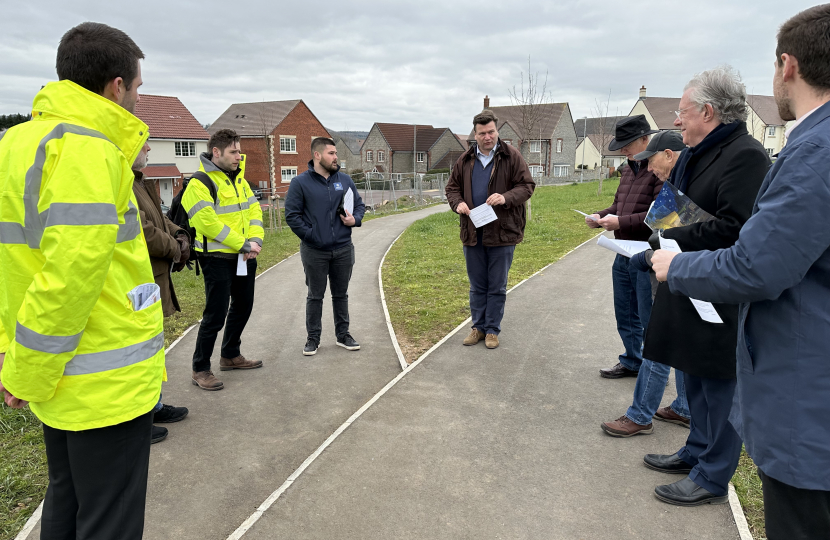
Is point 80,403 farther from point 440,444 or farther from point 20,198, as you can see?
point 440,444

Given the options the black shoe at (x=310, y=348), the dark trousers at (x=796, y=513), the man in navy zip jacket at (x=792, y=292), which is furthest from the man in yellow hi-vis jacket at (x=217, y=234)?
the dark trousers at (x=796, y=513)

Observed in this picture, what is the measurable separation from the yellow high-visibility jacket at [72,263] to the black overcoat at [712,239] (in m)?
2.76

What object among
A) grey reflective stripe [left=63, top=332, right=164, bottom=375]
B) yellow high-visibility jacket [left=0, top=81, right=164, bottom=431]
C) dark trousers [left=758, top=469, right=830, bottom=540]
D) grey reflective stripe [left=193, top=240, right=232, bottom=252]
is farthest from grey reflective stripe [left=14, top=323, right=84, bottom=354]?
grey reflective stripe [left=193, top=240, right=232, bottom=252]

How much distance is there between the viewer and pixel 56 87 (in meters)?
2.09

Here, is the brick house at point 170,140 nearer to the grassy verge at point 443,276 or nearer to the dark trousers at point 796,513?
the grassy verge at point 443,276

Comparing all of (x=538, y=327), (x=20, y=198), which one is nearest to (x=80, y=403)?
(x=20, y=198)

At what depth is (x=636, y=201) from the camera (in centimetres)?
493

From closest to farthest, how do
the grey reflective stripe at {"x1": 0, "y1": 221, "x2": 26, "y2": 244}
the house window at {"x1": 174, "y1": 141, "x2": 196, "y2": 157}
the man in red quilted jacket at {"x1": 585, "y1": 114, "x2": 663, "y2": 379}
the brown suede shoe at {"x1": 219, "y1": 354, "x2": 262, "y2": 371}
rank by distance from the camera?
the grey reflective stripe at {"x1": 0, "y1": 221, "x2": 26, "y2": 244} → the man in red quilted jacket at {"x1": 585, "y1": 114, "x2": 663, "y2": 379} → the brown suede shoe at {"x1": 219, "y1": 354, "x2": 262, "y2": 371} → the house window at {"x1": 174, "y1": 141, "x2": 196, "y2": 157}

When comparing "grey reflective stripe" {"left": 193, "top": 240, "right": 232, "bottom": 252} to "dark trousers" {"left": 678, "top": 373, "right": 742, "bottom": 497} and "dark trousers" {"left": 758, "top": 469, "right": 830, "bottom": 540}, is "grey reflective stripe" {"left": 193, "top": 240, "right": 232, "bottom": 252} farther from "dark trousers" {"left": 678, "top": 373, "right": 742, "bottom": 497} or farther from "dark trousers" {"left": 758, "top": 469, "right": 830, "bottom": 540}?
"dark trousers" {"left": 758, "top": 469, "right": 830, "bottom": 540}

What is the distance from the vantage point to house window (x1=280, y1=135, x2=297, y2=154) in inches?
2229

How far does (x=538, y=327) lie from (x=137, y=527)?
522cm

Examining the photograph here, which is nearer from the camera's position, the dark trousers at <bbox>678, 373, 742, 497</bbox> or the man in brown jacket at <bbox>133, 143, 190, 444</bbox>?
the dark trousers at <bbox>678, 373, 742, 497</bbox>

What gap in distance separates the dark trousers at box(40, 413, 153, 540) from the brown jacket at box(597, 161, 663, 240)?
3.99 m

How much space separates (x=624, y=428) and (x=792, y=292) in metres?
2.45
